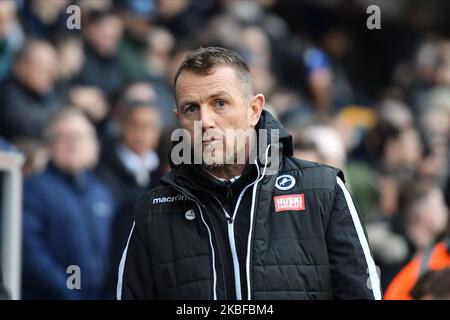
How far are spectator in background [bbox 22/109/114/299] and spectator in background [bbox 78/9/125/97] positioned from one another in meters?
0.57

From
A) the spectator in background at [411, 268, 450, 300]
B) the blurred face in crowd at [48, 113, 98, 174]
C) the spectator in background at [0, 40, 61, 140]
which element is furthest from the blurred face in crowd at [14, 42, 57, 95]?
the spectator in background at [411, 268, 450, 300]

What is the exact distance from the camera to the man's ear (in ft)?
10.6

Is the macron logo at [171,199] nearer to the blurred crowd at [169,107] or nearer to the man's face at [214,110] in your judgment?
the man's face at [214,110]

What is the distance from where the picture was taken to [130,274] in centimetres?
319

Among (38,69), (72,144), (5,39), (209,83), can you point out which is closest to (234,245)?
(209,83)

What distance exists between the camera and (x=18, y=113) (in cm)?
684

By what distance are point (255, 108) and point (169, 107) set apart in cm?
439

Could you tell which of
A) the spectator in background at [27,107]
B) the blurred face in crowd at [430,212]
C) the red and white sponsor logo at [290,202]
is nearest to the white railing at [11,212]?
the spectator in background at [27,107]

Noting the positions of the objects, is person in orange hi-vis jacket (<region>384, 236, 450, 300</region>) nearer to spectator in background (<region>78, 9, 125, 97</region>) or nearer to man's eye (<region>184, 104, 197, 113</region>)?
man's eye (<region>184, 104, 197, 113</region>)

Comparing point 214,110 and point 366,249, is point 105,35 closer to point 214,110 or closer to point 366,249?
point 214,110

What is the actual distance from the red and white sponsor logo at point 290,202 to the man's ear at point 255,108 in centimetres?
27

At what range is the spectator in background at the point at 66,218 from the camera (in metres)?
6.52

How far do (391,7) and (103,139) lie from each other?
4.82 m
